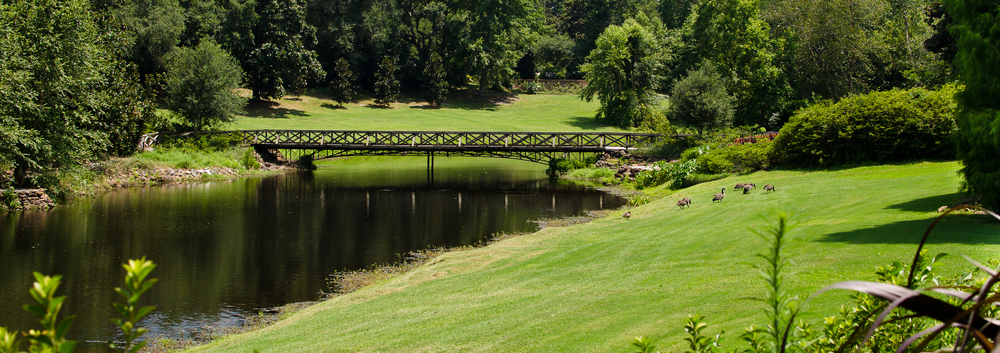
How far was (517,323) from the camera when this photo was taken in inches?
374

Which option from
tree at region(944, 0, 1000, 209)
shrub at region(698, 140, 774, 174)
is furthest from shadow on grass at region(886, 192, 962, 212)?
shrub at region(698, 140, 774, 174)

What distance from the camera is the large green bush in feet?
78.9

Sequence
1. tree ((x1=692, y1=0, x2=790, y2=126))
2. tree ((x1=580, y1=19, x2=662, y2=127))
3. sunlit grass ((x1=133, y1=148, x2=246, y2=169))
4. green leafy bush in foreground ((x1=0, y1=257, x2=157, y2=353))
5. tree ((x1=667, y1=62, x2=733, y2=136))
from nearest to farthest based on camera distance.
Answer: green leafy bush in foreground ((x1=0, y1=257, x2=157, y2=353))
sunlit grass ((x1=133, y1=148, x2=246, y2=169))
tree ((x1=667, y1=62, x2=733, y2=136))
tree ((x1=692, y1=0, x2=790, y2=126))
tree ((x1=580, y1=19, x2=662, y2=127))

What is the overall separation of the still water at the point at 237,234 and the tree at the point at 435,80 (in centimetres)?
3519

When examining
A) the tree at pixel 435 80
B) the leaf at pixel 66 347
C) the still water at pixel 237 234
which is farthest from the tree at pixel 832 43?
the leaf at pixel 66 347

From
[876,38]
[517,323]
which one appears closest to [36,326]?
[517,323]

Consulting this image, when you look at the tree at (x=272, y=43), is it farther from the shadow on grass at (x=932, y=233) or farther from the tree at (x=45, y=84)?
the shadow on grass at (x=932, y=233)

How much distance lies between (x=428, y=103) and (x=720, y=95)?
4031cm

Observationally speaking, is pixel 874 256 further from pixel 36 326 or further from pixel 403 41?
pixel 403 41

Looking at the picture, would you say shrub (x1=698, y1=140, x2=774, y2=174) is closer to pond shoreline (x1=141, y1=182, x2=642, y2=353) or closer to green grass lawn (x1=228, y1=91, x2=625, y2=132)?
pond shoreline (x1=141, y1=182, x2=642, y2=353)

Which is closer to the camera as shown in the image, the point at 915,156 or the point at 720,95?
the point at 915,156

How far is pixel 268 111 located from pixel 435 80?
1824 cm

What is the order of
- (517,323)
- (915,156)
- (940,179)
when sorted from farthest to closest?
(915,156), (940,179), (517,323)

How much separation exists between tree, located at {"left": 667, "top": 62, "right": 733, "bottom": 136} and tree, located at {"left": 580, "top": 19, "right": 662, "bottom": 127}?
56.0 ft
